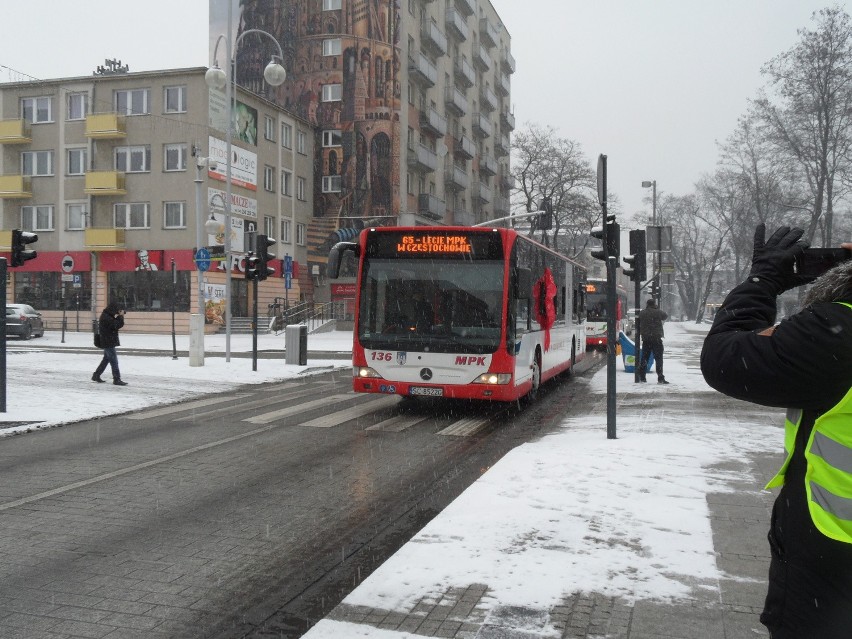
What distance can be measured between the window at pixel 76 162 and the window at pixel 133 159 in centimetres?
225

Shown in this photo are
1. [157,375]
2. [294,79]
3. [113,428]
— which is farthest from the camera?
[294,79]

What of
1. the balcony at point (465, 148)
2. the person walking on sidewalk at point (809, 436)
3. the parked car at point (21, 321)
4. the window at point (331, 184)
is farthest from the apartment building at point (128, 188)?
the person walking on sidewalk at point (809, 436)

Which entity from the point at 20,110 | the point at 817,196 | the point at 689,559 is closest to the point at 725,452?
the point at 689,559

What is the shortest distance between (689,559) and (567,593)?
1.03 metres

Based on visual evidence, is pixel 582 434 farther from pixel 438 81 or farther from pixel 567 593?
pixel 438 81

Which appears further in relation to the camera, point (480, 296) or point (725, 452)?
point (480, 296)

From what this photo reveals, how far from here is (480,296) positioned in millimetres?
12164

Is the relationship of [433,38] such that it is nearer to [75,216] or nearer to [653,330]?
Result: [75,216]

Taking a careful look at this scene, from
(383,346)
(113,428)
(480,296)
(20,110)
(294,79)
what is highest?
(294,79)

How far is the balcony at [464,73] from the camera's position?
62.9 meters

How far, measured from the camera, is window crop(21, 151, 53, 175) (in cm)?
4416

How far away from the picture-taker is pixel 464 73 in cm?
6366

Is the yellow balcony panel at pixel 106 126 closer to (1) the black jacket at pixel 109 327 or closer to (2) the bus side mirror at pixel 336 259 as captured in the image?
(1) the black jacket at pixel 109 327

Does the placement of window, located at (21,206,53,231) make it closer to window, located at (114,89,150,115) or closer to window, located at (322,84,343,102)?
window, located at (114,89,150,115)
